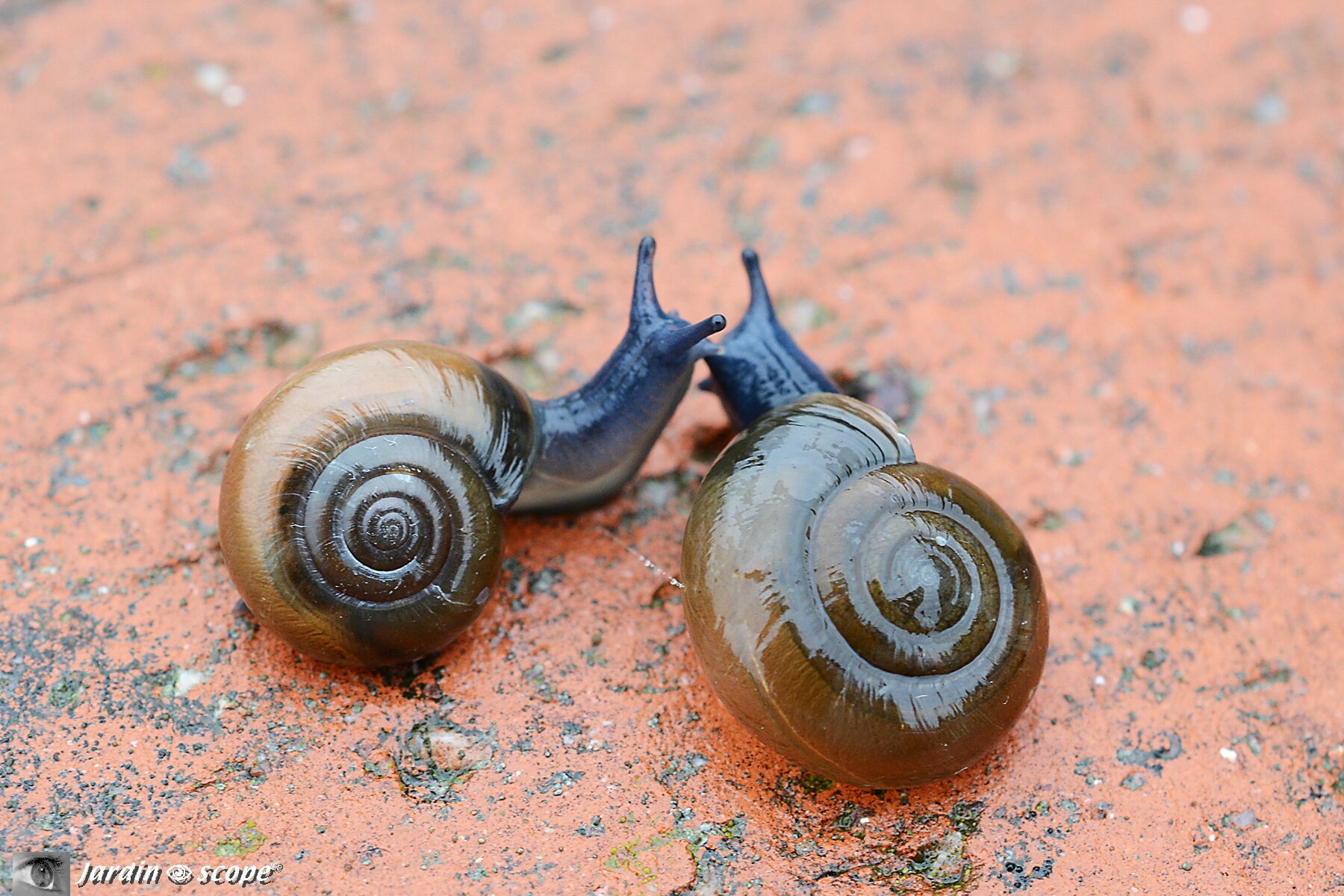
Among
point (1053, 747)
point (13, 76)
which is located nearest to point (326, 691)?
point (1053, 747)

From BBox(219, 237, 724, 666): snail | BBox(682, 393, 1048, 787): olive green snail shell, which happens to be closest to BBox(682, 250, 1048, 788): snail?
BBox(682, 393, 1048, 787): olive green snail shell

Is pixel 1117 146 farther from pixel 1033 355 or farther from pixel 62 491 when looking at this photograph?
pixel 62 491

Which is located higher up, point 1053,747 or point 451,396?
point 451,396
